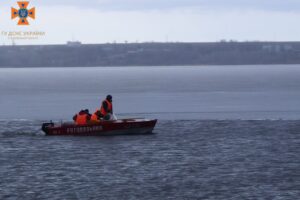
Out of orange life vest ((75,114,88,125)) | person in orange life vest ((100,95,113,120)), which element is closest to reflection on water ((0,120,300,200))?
orange life vest ((75,114,88,125))

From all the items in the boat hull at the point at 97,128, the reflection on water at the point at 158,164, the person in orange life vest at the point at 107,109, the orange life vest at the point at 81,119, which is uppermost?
the person in orange life vest at the point at 107,109

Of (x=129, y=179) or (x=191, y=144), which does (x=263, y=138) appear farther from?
(x=129, y=179)

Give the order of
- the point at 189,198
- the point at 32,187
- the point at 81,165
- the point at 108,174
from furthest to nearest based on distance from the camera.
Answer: the point at 81,165 → the point at 108,174 → the point at 32,187 → the point at 189,198

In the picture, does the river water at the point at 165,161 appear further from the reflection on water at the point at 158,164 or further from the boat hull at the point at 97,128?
the boat hull at the point at 97,128

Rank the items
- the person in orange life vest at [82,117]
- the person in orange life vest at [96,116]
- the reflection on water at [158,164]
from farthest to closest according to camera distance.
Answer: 1. the person in orange life vest at [96,116]
2. the person in orange life vest at [82,117]
3. the reflection on water at [158,164]

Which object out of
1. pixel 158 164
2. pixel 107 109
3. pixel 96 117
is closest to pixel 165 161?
pixel 158 164

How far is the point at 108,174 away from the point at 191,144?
441 inches

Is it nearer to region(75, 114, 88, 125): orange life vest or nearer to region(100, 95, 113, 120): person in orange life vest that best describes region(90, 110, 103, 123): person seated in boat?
region(100, 95, 113, 120): person in orange life vest

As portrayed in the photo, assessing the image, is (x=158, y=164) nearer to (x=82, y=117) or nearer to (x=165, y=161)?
(x=165, y=161)

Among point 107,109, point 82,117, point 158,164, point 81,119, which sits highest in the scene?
point 107,109

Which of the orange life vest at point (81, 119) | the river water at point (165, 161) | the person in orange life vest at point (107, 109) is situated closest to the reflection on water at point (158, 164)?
the river water at point (165, 161)

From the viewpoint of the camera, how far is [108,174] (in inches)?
1383

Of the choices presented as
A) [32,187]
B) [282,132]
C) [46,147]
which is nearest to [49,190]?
[32,187]

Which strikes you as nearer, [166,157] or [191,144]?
[166,157]
